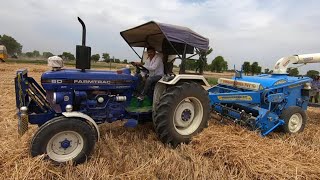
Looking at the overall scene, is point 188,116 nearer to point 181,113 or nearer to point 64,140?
point 181,113

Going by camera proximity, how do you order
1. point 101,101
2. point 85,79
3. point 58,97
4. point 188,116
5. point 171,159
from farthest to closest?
1. point 188,116
2. point 101,101
3. point 85,79
4. point 58,97
5. point 171,159

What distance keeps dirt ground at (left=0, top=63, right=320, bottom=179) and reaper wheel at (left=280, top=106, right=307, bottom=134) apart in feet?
2.63

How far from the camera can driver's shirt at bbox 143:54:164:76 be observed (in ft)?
17.7

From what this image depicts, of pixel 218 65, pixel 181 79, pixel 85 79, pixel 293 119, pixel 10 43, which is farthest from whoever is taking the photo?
pixel 10 43

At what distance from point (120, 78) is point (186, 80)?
48.7 inches

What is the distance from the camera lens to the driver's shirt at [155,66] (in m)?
5.38

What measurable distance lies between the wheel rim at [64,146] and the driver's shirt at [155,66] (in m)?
1.94

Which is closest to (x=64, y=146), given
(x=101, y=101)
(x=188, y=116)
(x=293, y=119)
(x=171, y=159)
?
(x=101, y=101)

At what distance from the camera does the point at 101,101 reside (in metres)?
4.87

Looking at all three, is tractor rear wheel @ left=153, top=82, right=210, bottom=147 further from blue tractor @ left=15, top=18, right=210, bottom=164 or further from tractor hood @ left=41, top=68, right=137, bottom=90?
tractor hood @ left=41, top=68, right=137, bottom=90

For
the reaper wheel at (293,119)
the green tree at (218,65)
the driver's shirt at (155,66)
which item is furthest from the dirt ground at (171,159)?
the green tree at (218,65)

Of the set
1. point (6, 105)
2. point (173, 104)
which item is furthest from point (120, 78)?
point (6, 105)

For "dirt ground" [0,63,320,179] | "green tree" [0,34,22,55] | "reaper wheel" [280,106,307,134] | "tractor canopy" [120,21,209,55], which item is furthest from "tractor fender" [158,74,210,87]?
"green tree" [0,34,22,55]

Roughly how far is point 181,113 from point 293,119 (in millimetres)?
3047
